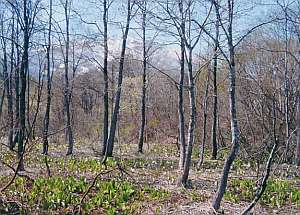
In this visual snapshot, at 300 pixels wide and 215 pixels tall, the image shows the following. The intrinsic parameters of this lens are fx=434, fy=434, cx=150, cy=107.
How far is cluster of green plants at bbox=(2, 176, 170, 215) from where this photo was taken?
30.1 feet

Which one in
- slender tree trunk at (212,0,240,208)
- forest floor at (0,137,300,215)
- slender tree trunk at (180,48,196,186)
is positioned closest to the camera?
slender tree trunk at (212,0,240,208)

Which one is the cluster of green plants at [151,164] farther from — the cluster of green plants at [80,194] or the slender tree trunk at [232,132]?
the slender tree trunk at [232,132]

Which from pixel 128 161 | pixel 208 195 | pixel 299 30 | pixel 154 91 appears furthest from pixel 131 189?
pixel 154 91

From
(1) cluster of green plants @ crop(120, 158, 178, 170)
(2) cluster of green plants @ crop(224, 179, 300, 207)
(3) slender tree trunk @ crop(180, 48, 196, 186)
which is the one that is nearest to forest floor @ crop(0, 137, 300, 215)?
Result: (2) cluster of green plants @ crop(224, 179, 300, 207)

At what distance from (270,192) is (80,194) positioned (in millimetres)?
4593

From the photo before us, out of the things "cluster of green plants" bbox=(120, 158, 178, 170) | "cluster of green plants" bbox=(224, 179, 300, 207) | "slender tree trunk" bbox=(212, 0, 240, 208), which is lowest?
"cluster of green plants" bbox=(224, 179, 300, 207)

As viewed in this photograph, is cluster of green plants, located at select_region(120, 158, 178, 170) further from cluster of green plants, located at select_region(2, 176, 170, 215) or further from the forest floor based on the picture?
cluster of green plants, located at select_region(2, 176, 170, 215)

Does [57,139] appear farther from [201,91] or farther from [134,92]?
[201,91]

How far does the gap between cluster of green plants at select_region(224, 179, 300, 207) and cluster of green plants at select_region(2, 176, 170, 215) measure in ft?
5.76

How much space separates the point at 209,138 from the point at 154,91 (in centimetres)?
739

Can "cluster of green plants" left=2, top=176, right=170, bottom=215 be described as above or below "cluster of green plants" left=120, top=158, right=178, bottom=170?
below

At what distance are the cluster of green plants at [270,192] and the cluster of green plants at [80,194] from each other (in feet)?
5.76

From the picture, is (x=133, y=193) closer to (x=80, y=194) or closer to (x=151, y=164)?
(x=80, y=194)

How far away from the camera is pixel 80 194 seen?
33.5ft
